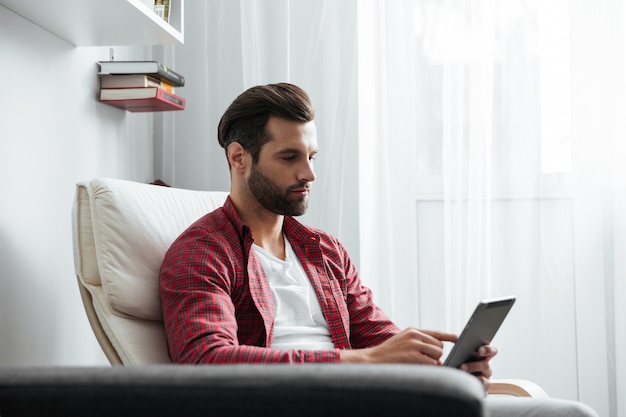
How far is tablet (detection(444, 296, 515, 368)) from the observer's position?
Result: 3.66 feet

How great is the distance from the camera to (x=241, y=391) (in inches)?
27.6

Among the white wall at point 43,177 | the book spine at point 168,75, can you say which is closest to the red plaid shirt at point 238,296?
the white wall at point 43,177

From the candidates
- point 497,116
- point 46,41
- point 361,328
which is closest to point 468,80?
point 497,116

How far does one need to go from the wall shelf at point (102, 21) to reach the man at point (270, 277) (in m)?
0.31

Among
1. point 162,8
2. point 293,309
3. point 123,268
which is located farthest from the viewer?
point 162,8

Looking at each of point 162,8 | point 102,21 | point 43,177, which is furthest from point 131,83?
point 43,177

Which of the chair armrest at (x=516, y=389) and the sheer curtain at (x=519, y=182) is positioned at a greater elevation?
the sheer curtain at (x=519, y=182)

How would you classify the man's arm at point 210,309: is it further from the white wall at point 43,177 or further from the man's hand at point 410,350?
the white wall at point 43,177

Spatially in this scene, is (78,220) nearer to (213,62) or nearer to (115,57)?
(115,57)

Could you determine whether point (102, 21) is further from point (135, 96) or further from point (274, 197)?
point (274, 197)

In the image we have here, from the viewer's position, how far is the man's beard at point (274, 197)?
1.54m

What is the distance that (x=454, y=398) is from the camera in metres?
0.64

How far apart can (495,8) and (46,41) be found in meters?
1.39

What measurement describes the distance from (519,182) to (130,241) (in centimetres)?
135
